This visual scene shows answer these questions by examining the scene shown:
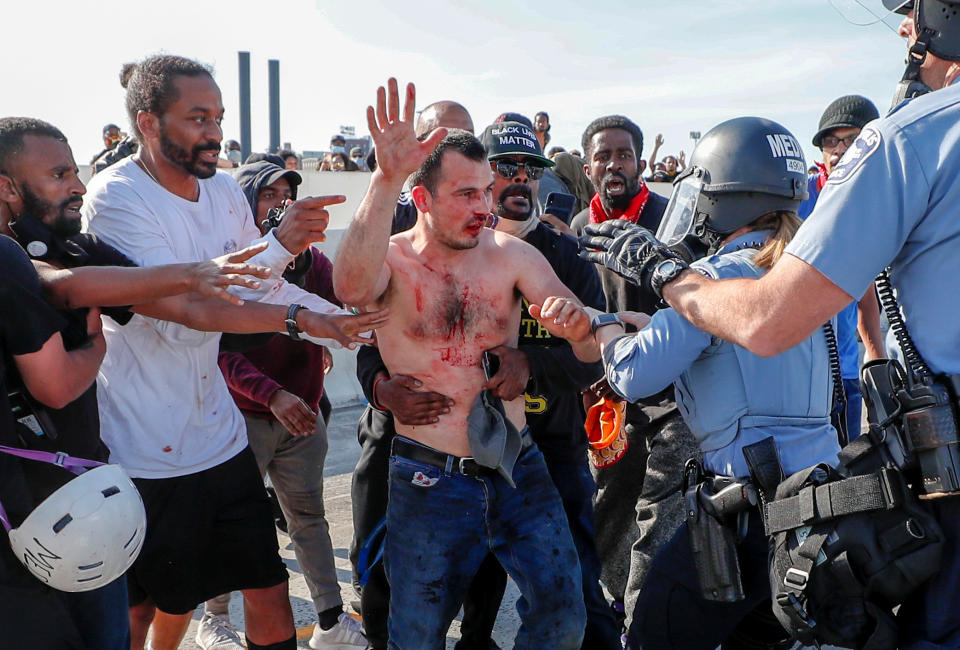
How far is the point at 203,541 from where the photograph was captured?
3.23m

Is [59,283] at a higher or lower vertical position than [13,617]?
higher

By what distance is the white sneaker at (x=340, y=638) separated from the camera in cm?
410

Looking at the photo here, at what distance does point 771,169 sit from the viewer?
269 cm

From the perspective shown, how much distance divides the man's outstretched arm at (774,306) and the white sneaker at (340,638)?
8.83 ft

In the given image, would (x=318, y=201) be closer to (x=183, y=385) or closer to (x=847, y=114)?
(x=183, y=385)

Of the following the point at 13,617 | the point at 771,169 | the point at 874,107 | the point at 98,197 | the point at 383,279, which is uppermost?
the point at 874,107

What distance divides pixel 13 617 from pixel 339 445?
4908 millimetres

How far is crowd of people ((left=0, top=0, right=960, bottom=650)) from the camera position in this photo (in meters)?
1.96

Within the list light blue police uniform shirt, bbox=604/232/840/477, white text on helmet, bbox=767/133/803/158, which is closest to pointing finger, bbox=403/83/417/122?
light blue police uniform shirt, bbox=604/232/840/477

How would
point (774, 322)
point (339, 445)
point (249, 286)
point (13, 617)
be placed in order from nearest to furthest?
point (774, 322)
point (13, 617)
point (249, 286)
point (339, 445)

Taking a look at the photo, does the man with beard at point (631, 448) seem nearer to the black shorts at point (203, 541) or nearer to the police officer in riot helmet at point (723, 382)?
the police officer in riot helmet at point (723, 382)

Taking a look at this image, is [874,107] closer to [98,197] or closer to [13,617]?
[98,197]

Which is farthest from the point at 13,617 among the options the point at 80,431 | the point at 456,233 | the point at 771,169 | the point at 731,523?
the point at 771,169

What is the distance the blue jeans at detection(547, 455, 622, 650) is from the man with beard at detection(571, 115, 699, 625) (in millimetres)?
273
